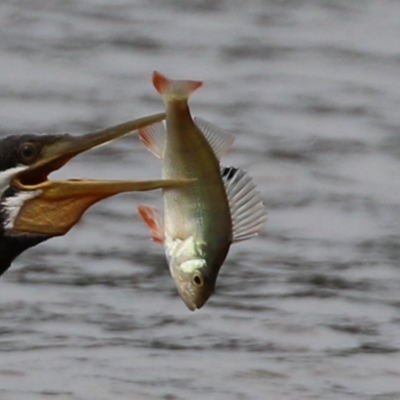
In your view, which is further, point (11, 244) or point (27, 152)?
point (11, 244)

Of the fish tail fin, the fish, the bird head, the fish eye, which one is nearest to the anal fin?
the fish

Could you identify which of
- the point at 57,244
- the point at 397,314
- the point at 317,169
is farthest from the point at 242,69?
the point at 397,314

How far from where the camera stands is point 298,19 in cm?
1510

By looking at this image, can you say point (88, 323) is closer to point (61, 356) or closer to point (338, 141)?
point (61, 356)

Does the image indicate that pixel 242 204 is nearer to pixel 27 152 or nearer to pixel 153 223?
pixel 153 223

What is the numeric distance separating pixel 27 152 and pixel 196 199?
33.4 inches

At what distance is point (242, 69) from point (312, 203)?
2947 mm

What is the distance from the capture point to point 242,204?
6.76 meters

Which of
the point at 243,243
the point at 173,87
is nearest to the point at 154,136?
the point at 173,87

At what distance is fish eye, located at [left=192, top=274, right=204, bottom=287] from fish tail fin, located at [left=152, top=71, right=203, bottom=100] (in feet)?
1.91

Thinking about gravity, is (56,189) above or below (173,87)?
below

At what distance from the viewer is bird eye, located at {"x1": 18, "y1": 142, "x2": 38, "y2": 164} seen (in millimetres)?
7227

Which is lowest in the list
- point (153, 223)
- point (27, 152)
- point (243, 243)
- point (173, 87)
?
point (243, 243)

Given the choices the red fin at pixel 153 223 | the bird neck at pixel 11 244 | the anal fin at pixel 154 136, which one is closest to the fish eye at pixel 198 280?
the red fin at pixel 153 223
